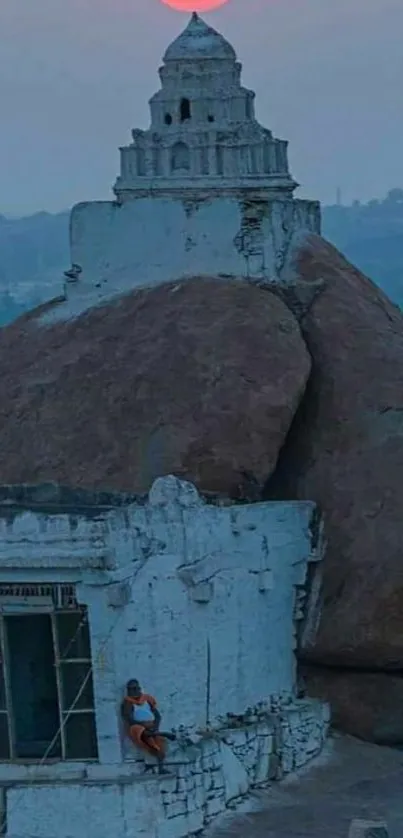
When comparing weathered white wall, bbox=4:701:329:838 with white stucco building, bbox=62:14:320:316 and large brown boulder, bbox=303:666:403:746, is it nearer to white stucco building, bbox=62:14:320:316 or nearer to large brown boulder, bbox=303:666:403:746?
large brown boulder, bbox=303:666:403:746

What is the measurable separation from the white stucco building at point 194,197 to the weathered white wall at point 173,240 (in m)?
0.01

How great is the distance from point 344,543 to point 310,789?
256 centimetres

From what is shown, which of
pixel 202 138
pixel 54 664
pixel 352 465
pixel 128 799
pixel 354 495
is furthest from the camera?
pixel 202 138

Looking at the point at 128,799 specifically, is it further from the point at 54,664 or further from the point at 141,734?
the point at 54,664

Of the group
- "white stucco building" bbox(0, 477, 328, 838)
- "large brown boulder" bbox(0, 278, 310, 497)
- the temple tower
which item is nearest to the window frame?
"white stucco building" bbox(0, 477, 328, 838)

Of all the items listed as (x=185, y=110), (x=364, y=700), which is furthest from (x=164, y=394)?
(x=185, y=110)

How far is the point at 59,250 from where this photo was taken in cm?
13950

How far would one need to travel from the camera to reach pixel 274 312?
23.0 m

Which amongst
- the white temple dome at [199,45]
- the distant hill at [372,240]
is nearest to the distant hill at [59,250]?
the distant hill at [372,240]

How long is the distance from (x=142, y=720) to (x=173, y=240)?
642cm

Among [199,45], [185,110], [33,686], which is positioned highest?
[199,45]

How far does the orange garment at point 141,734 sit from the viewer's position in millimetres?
19531

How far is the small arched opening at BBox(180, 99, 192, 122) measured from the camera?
24828 mm

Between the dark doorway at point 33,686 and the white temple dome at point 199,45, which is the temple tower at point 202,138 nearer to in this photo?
the white temple dome at point 199,45
